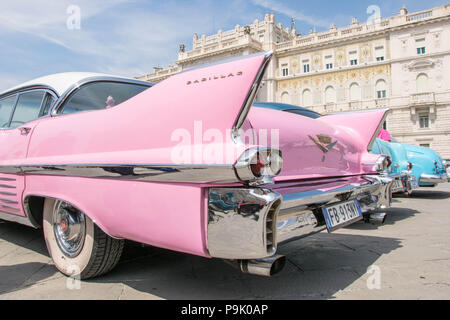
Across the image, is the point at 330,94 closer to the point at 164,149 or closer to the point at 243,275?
the point at 243,275

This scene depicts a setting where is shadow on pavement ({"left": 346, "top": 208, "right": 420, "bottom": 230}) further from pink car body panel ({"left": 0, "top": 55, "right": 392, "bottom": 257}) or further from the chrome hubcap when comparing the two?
the chrome hubcap

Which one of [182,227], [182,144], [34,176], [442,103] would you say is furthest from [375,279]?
[442,103]

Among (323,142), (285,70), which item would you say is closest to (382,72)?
(285,70)

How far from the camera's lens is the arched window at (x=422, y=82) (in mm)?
34688

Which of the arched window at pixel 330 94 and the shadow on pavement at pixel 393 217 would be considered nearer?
the shadow on pavement at pixel 393 217

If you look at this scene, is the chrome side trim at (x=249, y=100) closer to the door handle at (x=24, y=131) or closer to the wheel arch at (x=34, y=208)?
the wheel arch at (x=34, y=208)

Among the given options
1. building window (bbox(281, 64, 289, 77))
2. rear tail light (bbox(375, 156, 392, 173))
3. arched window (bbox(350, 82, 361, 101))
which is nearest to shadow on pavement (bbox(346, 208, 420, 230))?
rear tail light (bbox(375, 156, 392, 173))

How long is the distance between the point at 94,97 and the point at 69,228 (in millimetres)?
1048

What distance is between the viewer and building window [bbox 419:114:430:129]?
34875 mm

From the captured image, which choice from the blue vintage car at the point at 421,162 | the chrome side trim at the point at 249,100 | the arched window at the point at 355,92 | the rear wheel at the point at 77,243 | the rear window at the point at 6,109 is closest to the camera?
the chrome side trim at the point at 249,100

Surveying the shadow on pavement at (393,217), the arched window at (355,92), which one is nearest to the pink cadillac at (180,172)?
the shadow on pavement at (393,217)

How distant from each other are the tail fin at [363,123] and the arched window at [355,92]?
3671 cm

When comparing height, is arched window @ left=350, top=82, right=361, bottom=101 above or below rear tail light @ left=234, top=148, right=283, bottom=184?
above
